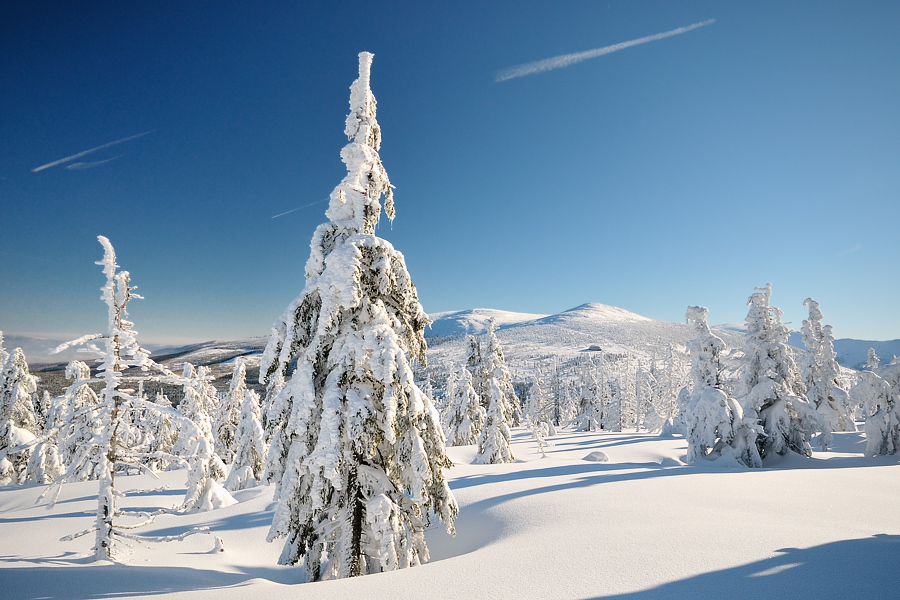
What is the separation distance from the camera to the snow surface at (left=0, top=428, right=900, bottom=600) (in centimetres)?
599

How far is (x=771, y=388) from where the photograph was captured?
2134 cm

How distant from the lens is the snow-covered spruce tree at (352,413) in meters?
Answer: 7.60

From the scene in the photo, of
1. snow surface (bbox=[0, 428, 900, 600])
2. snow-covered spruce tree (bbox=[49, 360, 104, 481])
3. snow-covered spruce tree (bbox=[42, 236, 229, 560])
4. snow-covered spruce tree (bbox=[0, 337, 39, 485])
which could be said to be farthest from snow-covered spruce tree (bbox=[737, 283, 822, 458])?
snow-covered spruce tree (bbox=[0, 337, 39, 485])

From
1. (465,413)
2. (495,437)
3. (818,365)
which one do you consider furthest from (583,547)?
(818,365)

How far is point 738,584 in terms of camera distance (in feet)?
18.8

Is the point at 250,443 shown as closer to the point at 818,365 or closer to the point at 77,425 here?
the point at 77,425

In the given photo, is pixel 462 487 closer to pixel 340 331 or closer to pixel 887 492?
pixel 340 331

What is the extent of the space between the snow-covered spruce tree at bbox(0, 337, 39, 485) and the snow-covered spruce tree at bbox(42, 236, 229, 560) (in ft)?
87.9

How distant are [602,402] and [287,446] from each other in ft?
223

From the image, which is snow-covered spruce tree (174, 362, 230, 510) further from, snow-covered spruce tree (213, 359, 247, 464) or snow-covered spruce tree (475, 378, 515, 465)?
snow-covered spruce tree (475, 378, 515, 465)

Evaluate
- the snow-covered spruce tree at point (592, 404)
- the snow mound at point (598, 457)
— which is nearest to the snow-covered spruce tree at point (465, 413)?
the snow mound at point (598, 457)

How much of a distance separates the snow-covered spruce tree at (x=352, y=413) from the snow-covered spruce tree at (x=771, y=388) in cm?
2169

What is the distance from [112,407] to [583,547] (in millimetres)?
11486

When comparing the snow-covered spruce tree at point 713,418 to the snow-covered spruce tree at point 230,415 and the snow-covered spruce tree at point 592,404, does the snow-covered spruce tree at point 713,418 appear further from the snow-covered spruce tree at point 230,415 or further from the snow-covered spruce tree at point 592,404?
the snow-covered spruce tree at point 592,404
